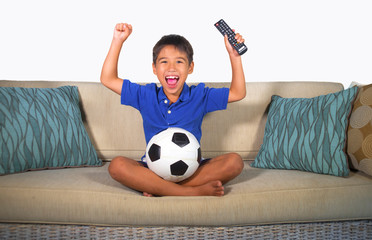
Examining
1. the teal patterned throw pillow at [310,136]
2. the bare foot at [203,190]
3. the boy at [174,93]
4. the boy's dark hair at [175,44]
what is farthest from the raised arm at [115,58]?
the teal patterned throw pillow at [310,136]

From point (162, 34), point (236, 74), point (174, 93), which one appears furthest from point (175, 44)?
point (162, 34)

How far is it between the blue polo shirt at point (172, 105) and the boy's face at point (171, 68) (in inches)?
3.4

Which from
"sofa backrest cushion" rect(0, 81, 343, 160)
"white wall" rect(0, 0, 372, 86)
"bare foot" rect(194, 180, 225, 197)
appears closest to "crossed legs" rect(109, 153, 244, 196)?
"bare foot" rect(194, 180, 225, 197)

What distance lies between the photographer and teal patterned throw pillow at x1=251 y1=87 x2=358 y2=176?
1874mm

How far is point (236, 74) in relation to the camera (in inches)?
76.3

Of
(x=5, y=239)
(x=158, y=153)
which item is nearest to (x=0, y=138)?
(x=5, y=239)

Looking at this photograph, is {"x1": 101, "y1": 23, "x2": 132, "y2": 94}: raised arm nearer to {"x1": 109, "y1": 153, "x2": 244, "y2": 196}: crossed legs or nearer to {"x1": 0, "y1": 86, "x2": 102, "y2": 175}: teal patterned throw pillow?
{"x1": 0, "y1": 86, "x2": 102, "y2": 175}: teal patterned throw pillow

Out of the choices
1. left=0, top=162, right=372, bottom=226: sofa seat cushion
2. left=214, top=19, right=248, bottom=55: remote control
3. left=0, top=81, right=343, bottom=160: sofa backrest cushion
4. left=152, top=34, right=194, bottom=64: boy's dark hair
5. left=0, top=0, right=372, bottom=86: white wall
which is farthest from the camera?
left=0, top=0, right=372, bottom=86: white wall

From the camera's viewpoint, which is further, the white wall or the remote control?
the white wall

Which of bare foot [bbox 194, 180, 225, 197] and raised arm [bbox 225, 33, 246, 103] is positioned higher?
raised arm [bbox 225, 33, 246, 103]

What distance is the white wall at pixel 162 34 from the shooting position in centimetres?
263

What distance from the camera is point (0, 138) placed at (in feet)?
5.95

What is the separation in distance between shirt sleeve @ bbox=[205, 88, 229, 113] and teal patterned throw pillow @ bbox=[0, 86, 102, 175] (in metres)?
0.75

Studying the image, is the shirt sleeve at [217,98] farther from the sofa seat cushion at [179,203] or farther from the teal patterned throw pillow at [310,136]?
the sofa seat cushion at [179,203]
